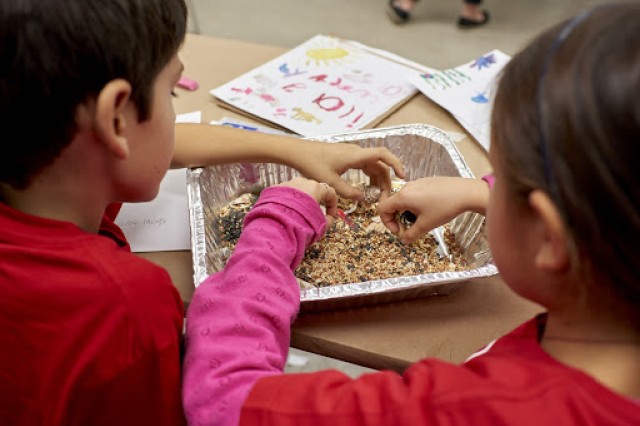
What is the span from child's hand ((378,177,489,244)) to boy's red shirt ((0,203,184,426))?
372mm

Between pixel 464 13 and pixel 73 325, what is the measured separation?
2.55m

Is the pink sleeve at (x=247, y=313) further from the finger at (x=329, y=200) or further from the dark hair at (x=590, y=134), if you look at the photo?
the dark hair at (x=590, y=134)

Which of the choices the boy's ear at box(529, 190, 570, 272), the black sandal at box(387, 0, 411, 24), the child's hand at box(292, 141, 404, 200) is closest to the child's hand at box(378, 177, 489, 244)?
the child's hand at box(292, 141, 404, 200)

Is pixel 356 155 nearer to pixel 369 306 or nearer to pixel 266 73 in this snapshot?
pixel 369 306

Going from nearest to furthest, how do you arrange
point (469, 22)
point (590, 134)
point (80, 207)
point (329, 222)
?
point (590, 134) → point (80, 207) → point (329, 222) → point (469, 22)

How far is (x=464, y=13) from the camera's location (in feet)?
8.83

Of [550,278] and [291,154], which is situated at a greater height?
[550,278]

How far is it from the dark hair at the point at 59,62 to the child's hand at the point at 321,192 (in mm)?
288

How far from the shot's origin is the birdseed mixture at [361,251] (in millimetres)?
812

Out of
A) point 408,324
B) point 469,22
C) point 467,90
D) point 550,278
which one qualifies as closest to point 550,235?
point 550,278

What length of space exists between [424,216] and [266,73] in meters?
0.57

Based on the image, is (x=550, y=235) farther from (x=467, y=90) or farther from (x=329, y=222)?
(x=467, y=90)

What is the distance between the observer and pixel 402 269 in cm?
82

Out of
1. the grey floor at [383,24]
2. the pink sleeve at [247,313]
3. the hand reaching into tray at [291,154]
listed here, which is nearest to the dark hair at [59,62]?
the pink sleeve at [247,313]
